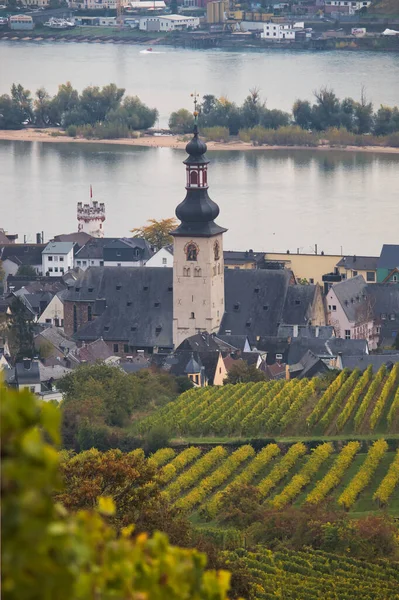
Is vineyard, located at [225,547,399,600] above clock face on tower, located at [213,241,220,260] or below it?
above

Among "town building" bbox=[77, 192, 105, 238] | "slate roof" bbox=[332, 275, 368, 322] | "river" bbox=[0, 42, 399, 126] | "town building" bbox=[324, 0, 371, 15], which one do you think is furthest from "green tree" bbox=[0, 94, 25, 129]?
"slate roof" bbox=[332, 275, 368, 322]

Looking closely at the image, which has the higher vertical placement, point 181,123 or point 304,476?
point 304,476

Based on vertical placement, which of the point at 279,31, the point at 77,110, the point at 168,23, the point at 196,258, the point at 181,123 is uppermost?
the point at 196,258

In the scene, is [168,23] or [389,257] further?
[168,23]

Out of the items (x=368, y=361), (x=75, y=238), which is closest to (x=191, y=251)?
(x=368, y=361)

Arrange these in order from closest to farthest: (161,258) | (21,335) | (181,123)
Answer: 1. (21,335)
2. (161,258)
3. (181,123)

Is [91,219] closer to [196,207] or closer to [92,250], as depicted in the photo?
[92,250]

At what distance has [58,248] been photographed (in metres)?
49.7

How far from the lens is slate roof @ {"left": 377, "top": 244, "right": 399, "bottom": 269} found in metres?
45.1

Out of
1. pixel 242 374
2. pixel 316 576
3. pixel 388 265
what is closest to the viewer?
pixel 316 576

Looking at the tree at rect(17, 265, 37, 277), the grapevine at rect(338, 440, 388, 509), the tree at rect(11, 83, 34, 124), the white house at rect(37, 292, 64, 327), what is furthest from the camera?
the tree at rect(11, 83, 34, 124)

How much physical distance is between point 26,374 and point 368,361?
6276 millimetres

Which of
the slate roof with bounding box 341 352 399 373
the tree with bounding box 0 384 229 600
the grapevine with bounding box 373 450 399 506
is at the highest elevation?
the tree with bounding box 0 384 229 600

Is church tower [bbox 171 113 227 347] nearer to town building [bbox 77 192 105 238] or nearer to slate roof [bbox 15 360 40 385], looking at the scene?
slate roof [bbox 15 360 40 385]
